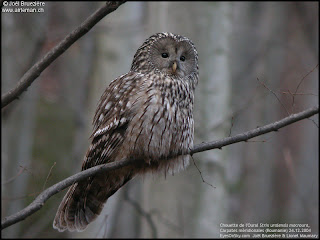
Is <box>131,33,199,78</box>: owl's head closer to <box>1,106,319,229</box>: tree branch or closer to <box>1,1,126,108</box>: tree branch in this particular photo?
<box>1,106,319,229</box>: tree branch

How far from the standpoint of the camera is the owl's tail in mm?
3914

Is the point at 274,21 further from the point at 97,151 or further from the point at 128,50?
the point at 97,151

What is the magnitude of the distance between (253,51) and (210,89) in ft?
21.1

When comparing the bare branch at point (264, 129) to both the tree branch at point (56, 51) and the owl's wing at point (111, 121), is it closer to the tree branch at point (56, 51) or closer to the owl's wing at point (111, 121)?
the owl's wing at point (111, 121)

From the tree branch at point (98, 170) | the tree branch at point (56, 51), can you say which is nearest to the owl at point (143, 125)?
the tree branch at point (98, 170)

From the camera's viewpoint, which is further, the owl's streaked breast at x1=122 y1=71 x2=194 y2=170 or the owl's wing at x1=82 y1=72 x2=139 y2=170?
the owl's wing at x1=82 y1=72 x2=139 y2=170

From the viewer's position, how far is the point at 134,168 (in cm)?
388

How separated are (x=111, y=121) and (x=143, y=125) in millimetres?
321

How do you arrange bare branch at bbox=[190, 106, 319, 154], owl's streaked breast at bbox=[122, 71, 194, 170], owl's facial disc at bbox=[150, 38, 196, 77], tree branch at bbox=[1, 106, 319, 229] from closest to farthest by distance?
tree branch at bbox=[1, 106, 319, 229], bare branch at bbox=[190, 106, 319, 154], owl's streaked breast at bbox=[122, 71, 194, 170], owl's facial disc at bbox=[150, 38, 196, 77]

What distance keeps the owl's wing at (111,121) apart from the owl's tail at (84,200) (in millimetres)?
182

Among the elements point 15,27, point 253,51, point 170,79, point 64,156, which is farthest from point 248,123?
point 170,79

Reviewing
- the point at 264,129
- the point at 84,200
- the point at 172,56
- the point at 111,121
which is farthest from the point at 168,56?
the point at 264,129

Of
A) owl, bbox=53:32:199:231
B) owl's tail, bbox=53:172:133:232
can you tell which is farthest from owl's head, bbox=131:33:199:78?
owl's tail, bbox=53:172:133:232

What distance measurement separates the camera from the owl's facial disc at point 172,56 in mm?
4082
